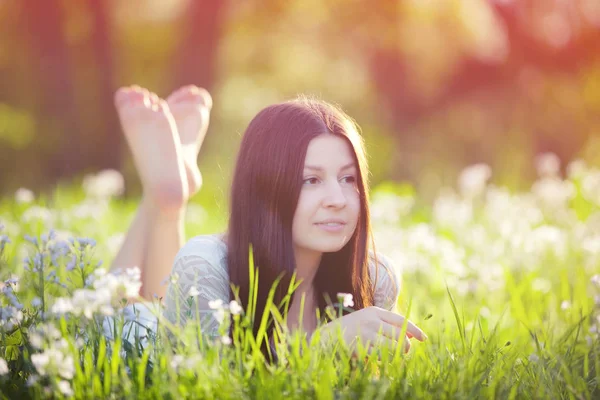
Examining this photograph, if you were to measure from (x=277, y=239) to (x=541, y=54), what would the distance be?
11.0 m

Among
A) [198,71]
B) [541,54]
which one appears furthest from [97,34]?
[541,54]

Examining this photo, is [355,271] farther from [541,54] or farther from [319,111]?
[541,54]

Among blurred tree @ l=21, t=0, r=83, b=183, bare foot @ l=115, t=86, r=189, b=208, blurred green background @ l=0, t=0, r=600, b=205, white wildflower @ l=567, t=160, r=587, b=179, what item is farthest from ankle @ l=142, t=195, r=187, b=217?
blurred tree @ l=21, t=0, r=83, b=183

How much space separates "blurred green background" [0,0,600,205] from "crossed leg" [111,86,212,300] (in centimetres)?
656

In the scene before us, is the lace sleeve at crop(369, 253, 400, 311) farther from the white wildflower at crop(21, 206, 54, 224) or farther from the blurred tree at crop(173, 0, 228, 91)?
the blurred tree at crop(173, 0, 228, 91)

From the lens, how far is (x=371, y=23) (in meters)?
12.6

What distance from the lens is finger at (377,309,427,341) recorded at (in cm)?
204

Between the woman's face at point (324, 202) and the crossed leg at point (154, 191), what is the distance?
1.06 m

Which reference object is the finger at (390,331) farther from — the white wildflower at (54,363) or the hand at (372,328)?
the white wildflower at (54,363)

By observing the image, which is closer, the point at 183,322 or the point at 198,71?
the point at 183,322

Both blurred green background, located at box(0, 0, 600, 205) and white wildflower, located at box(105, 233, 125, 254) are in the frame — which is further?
blurred green background, located at box(0, 0, 600, 205)

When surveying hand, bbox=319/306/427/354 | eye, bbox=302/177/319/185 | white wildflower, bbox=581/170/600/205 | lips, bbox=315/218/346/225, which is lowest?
hand, bbox=319/306/427/354

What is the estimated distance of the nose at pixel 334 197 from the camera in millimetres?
2258

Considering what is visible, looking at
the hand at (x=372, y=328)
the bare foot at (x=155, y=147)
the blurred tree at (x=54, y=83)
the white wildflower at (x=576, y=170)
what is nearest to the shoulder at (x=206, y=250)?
the hand at (x=372, y=328)
